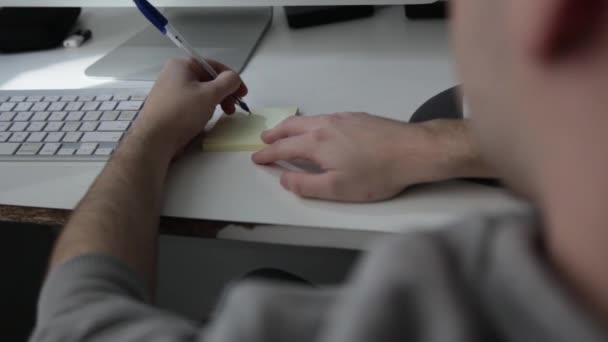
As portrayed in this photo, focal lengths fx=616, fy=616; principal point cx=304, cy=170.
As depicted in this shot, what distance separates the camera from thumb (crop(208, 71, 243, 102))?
745 millimetres

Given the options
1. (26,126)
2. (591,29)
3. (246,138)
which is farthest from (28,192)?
(591,29)

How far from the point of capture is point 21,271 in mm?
1229

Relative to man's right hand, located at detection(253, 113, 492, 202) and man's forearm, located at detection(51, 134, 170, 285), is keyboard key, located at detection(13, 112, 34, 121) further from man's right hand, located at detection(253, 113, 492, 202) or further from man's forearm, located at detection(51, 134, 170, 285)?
man's right hand, located at detection(253, 113, 492, 202)

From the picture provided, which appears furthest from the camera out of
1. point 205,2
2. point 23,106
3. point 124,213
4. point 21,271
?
point 21,271

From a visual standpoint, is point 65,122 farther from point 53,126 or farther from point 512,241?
point 512,241

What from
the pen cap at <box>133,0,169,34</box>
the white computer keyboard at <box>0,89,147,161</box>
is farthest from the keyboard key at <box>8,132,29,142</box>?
the pen cap at <box>133,0,169,34</box>

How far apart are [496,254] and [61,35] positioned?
40.1 inches

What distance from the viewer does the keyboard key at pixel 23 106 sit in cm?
79

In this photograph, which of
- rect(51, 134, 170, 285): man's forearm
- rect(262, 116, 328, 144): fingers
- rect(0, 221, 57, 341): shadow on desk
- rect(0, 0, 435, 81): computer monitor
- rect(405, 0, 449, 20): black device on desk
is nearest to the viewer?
rect(51, 134, 170, 285): man's forearm

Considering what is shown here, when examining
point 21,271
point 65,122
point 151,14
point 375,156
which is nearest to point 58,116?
point 65,122

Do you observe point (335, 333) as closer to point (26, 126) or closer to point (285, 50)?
point (26, 126)

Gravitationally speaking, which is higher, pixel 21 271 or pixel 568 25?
pixel 568 25

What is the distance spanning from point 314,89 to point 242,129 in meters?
0.15

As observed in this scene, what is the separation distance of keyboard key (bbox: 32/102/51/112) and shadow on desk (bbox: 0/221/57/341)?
0.47 metres
